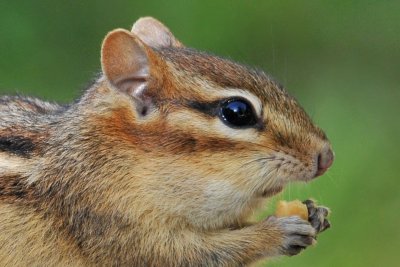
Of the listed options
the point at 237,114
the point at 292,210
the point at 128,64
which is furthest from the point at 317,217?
the point at 128,64

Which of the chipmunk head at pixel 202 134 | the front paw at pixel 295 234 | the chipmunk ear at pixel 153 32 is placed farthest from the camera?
the chipmunk ear at pixel 153 32

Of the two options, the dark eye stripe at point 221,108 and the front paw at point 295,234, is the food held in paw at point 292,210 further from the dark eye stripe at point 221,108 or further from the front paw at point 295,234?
the dark eye stripe at point 221,108

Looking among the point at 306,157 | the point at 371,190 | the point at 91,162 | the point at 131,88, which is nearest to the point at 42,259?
the point at 91,162

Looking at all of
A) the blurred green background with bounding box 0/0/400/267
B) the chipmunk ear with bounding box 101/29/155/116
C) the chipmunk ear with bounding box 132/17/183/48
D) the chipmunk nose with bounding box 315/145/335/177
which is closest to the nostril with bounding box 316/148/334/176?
the chipmunk nose with bounding box 315/145/335/177

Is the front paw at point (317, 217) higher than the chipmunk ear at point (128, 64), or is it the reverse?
the chipmunk ear at point (128, 64)

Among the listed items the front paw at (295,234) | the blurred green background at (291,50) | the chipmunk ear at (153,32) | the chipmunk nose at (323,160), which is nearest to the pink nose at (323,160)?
the chipmunk nose at (323,160)

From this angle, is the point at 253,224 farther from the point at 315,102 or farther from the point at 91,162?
the point at 315,102

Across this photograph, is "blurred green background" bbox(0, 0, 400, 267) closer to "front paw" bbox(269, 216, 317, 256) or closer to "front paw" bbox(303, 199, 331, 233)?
"front paw" bbox(303, 199, 331, 233)

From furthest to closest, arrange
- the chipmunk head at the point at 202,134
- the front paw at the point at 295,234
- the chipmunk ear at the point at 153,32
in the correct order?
the chipmunk ear at the point at 153,32 → the front paw at the point at 295,234 → the chipmunk head at the point at 202,134
